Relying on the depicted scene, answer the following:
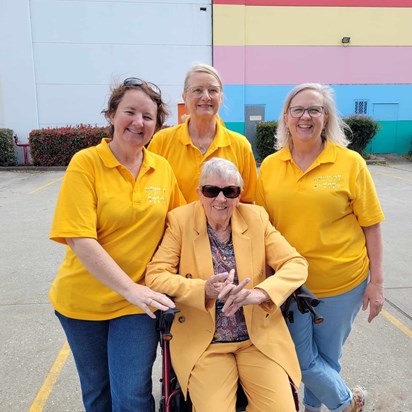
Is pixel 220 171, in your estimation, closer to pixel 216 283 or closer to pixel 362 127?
pixel 216 283

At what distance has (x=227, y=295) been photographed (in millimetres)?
1900

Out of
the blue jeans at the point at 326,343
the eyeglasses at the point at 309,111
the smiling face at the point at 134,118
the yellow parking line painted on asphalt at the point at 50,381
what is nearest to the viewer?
the smiling face at the point at 134,118

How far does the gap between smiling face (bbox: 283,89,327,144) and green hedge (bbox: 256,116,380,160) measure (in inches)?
520

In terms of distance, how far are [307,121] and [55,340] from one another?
112 inches

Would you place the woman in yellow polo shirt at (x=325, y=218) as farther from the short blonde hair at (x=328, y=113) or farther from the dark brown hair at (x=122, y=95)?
the dark brown hair at (x=122, y=95)

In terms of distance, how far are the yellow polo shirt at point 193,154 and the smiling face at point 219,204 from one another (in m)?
0.38

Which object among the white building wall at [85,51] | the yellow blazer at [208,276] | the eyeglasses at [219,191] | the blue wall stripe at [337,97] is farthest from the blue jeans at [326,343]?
the blue wall stripe at [337,97]

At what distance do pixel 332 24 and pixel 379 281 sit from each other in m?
15.8

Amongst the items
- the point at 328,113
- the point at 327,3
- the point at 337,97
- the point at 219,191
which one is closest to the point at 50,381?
the point at 219,191

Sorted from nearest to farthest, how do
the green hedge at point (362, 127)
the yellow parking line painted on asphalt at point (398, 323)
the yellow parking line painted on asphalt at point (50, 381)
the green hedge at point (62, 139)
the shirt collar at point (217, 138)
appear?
1. the shirt collar at point (217, 138)
2. the yellow parking line painted on asphalt at point (50, 381)
3. the yellow parking line painted on asphalt at point (398, 323)
4. the green hedge at point (62, 139)
5. the green hedge at point (362, 127)

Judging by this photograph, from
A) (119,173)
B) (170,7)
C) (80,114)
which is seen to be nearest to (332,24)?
(170,7)

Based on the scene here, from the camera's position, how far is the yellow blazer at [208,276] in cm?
201

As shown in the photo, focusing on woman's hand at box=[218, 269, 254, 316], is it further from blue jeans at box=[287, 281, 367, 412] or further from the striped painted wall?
the striped painted wall

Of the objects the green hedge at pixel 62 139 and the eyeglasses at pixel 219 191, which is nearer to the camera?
the eyeglasses at pixel 219 191
